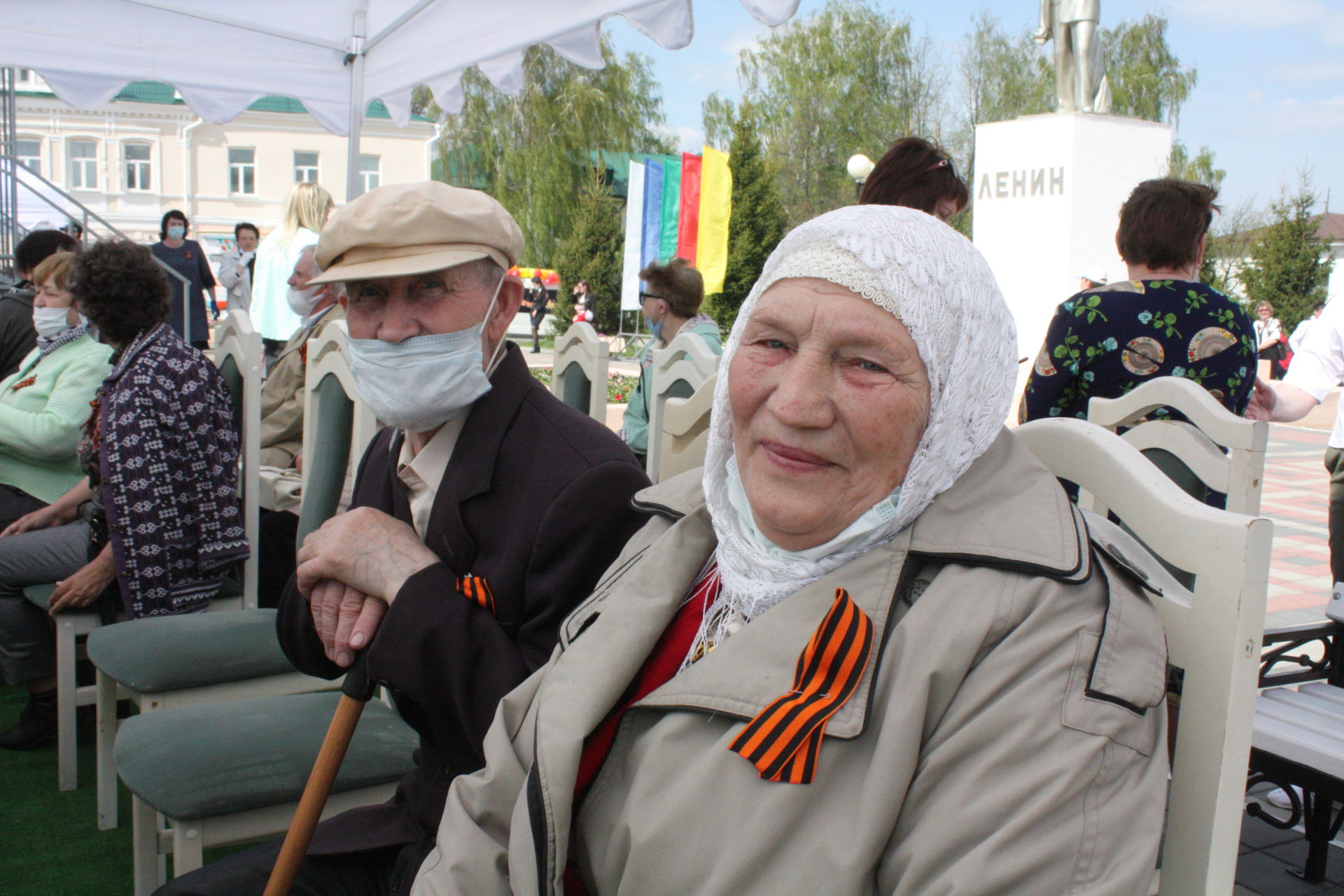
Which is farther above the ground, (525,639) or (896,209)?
(896,209)

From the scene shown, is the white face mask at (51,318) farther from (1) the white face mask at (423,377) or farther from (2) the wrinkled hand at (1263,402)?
(2) the wrinkled hand at (1263,402)

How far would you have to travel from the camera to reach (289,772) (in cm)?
199

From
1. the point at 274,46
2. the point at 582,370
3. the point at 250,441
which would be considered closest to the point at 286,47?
the point at 274,46

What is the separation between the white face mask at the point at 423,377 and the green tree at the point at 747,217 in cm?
2573

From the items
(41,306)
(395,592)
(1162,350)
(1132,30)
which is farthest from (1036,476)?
(1132,30)

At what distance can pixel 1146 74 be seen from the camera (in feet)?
117

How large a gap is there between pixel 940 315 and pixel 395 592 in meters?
0.99

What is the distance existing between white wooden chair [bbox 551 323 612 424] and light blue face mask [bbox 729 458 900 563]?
4.95 feet

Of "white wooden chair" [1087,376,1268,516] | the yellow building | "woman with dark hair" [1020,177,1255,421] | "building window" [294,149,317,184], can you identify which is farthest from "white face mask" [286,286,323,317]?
"building window" [294,149,317,184]

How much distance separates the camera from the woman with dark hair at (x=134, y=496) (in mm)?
3035

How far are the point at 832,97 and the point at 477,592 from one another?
38.7 meters

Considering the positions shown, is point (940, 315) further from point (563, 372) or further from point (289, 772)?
point (563, 372)

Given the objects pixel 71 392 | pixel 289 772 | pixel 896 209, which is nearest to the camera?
pixel 896 209

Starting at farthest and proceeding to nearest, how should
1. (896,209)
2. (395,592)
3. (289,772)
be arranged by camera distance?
(289,772), (395,592), (896,209)
